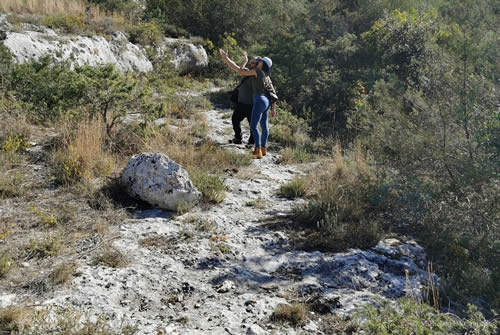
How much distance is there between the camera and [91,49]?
10.5 metres

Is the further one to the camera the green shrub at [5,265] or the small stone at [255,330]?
the green shrub at [5,265]

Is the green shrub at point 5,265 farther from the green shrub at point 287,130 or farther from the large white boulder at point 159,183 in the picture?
the green shrub at point 287,130

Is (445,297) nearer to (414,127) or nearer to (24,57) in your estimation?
(414,127)

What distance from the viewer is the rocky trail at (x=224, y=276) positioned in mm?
3414

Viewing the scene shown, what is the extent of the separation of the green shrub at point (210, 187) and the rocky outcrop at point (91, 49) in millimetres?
3443

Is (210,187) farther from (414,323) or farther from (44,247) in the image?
(414,323)

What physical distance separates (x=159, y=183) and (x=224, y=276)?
5.23 feet

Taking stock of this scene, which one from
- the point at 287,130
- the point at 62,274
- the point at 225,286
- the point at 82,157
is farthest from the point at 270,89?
the point at 62,274

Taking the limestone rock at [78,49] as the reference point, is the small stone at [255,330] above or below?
below

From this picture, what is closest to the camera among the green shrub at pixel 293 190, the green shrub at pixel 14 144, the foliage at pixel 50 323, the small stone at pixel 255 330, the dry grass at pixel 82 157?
the foliage at pixel 50 323

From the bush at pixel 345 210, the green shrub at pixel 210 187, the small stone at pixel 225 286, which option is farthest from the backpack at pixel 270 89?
the small stone at pixel 225 286

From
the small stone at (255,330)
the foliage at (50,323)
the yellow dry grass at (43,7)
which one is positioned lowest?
the small stone at (255,330)

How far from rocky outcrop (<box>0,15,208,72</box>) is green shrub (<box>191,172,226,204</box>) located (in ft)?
11.3

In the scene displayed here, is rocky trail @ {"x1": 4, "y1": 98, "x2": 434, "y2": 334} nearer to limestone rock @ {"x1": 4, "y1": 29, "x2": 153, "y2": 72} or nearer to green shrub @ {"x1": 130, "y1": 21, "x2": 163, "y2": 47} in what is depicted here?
limestone rock @ {"x1": 4, "y1": 29, "x2": 153, "y2": 72}
